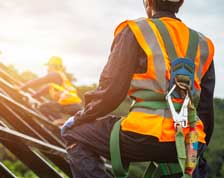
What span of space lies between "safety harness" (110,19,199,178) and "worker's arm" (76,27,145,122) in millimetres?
87

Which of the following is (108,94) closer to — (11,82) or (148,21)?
(148,21)

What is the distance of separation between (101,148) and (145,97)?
0.32m

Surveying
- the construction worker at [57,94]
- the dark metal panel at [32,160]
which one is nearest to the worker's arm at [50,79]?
the construction worker at [57,94]

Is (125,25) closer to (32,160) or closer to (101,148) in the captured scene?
(101,148)

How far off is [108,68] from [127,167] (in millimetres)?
482

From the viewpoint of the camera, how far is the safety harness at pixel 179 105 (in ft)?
9.12

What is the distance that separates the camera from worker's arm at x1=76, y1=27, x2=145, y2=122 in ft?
9.54

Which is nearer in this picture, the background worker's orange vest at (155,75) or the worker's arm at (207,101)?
the background worker's orange vest at (155,75)

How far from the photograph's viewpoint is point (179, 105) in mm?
2844

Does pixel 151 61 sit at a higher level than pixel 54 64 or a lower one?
higher

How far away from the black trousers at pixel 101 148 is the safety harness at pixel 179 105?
48 millimetres

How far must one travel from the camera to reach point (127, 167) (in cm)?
293

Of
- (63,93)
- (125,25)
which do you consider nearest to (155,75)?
(125,25)

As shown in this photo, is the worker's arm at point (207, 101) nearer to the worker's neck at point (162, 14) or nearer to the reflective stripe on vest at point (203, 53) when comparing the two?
the reflective stripe on vest at point (203, 53)
